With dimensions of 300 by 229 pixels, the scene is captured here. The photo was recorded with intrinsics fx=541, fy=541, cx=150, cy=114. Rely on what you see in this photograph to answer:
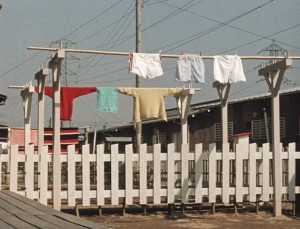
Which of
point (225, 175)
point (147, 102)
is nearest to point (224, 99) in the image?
point (147, 102)

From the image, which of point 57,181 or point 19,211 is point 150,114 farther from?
point 19,211

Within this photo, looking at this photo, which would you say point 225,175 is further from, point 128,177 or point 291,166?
point 128,177

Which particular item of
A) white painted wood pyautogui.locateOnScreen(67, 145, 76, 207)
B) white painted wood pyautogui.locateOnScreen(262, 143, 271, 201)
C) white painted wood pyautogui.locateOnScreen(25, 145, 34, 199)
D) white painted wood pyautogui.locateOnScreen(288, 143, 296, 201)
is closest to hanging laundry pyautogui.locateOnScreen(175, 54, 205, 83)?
white painted wood pyautogui.locateOnScreen(262, 143, 271, 201)

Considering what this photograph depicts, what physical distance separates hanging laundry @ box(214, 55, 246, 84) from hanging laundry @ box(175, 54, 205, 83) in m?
0.36

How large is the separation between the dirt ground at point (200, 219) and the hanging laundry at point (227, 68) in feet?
9.94

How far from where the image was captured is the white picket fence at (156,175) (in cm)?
1088

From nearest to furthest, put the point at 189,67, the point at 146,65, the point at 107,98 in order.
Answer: the point at 146,65, the point at 189,67, the point at 107,98

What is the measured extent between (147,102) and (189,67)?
56.5 inches

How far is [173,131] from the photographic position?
29.7m

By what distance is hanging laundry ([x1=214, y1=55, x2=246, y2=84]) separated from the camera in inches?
484

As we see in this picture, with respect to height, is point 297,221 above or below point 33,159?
below

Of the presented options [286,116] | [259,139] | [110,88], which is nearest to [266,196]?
[110,88]

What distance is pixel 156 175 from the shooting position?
36.7 ft

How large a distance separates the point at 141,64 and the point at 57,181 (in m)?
3.25
